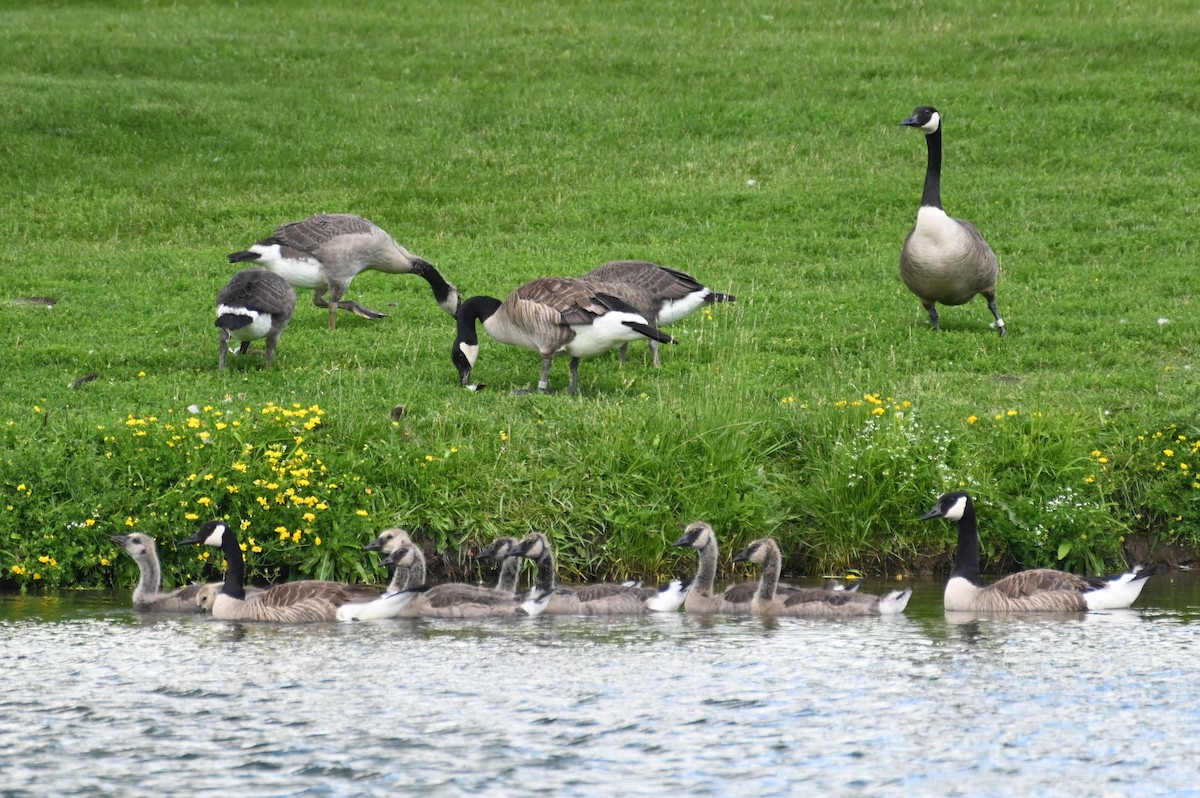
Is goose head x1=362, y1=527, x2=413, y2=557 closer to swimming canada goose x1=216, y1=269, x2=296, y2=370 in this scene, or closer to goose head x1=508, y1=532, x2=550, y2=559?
goose head x1=508, y1=532, x2=550, y2=559

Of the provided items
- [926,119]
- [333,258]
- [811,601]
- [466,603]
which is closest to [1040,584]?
[811,601]

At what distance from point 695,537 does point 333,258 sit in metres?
9.10

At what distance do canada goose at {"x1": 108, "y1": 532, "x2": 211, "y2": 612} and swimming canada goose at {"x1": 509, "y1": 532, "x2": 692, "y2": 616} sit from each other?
2.68 meters

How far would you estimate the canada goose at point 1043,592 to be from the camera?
40.3 feet

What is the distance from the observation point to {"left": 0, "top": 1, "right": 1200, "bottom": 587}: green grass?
14.0m

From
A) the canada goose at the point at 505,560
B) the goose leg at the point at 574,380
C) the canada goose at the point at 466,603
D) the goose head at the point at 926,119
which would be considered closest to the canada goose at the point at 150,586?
the canada goose at the point at 466,603

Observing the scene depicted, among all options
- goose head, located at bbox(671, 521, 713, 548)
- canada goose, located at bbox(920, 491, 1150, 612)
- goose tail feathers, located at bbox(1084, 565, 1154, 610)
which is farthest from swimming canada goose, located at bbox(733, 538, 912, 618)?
goose tail feathers, located at bbox(1084, 565, 1154, 610)

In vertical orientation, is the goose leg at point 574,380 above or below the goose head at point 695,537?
above

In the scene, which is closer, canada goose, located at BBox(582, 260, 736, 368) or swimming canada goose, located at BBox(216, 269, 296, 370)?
swimming canada goose, located at BBox(216, 269, 296, 370)

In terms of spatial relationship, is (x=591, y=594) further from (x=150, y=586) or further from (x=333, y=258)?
(x=333, y=258)

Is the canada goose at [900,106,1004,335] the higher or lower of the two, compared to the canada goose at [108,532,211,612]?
higher

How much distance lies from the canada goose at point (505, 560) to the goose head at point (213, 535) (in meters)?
2.04

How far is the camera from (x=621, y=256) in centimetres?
2442

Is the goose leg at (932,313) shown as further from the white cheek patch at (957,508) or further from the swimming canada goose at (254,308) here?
the swimming canada goose at (254,308)
